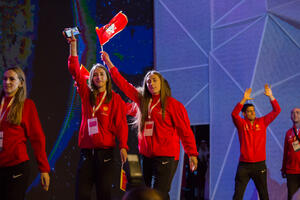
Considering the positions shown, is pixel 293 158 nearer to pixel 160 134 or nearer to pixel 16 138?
pixel 160 134

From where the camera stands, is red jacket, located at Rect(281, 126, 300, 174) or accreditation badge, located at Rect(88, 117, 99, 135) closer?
accreditation badge, located at Rect(88, 117, 99, 135)

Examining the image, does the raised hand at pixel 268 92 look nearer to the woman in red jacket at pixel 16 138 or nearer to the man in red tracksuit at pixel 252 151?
the man in red tracksuit at pixel 252 151

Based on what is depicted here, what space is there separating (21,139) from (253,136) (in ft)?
10.2

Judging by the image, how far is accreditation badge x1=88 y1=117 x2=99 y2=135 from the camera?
3.25 meters

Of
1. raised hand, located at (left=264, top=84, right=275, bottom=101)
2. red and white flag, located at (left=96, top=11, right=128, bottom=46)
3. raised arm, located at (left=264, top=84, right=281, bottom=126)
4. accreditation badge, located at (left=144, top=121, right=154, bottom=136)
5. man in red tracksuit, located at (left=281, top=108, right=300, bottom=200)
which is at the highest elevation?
red and white flag, located at (left=96, top=11, right=128, bottom=46)

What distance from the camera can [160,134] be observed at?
3.53 metres

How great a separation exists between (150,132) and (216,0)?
318cm

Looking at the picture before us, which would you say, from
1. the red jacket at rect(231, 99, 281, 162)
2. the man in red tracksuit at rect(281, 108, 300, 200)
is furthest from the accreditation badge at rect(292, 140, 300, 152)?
the red jacket at rect(231, 99, 281, 162)

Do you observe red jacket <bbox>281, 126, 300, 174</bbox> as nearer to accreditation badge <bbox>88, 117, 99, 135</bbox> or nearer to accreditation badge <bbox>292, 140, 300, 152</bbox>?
accreditation badge <bbox>292, 140, 300, 152</bbox>

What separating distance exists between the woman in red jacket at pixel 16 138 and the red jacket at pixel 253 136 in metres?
2.84

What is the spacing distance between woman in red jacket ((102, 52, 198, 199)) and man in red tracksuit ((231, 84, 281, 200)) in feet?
4.80

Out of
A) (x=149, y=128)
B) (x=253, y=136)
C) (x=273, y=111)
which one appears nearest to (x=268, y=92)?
(x=273, y=111)

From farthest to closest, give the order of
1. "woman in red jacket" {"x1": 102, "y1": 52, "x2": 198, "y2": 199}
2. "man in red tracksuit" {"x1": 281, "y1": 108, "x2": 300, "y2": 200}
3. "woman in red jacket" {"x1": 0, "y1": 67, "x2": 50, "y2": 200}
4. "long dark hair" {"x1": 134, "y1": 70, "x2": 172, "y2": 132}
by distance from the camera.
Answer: "man in red tracksuit" {"x1": 281, "y1": 108, "x2": 300, "y2": 200}
"long dark hair" {"x1": 134, "y1": 70, "x2": 172, "y2": 132}
"woman in red jacket" {"x1": 102, "y1": 52, "x2": 198, "y2": 199}
"woman in red jacket" {"x1": 0, "y1": 67, "x2": 50, "y2": 200}

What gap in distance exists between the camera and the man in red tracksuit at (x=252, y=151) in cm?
474
